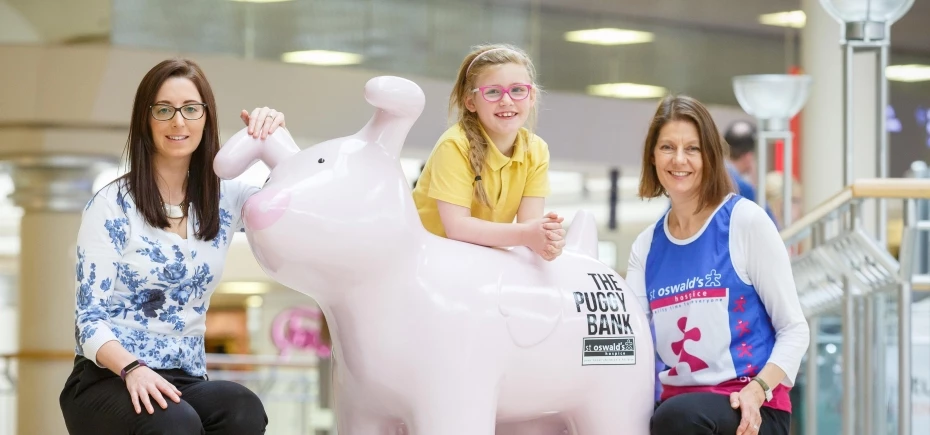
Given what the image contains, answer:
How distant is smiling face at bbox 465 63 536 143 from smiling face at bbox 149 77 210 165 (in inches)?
21.4

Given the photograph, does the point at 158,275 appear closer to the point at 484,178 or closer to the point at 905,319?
the point at 484,178

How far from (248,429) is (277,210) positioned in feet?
1.69

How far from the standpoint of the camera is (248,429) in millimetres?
2293

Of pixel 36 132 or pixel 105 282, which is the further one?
pixel 36 132

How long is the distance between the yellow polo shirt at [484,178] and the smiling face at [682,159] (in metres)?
0.25

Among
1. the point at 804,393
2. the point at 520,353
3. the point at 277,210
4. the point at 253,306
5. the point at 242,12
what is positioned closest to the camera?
the point at 277,210

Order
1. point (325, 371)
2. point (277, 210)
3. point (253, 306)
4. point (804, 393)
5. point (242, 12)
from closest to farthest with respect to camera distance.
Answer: point (277, 210) < point (804, 393) < point (325, 371) < point (242, 12) < point (253, 306)

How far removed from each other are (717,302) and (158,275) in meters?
1.07

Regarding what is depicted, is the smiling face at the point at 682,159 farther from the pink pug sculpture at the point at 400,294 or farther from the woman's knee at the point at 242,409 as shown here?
the woman's knee at the point at 242,409

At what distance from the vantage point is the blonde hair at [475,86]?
232cm

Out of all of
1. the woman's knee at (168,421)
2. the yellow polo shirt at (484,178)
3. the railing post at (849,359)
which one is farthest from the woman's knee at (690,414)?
the railing post at (849,359)

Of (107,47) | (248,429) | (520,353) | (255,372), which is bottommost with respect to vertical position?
(255,372)

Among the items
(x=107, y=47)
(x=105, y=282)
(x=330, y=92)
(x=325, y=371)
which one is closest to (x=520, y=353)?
(x=105, y=282)

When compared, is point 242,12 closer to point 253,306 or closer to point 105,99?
point 105,99
